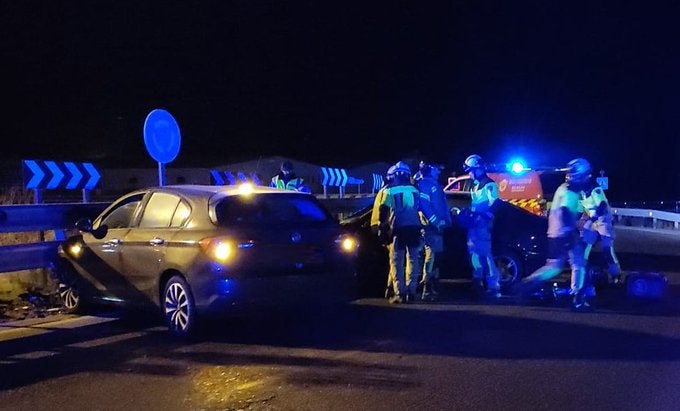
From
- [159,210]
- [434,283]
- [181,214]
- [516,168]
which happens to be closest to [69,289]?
[159,210]

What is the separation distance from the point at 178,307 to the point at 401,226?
295 cm

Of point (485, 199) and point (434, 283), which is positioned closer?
point (485, 199)

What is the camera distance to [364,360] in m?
6.47

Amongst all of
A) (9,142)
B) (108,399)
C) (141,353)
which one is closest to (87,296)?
(141,353)

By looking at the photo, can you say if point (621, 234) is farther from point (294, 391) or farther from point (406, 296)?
point (294, 391)

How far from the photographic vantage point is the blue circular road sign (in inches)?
421

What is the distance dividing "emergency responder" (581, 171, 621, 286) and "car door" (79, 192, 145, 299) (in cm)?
530

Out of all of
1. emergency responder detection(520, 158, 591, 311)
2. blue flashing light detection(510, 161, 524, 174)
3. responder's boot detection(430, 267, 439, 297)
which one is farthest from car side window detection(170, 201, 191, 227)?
blue flashing light detection(510, 161, 524, 174)

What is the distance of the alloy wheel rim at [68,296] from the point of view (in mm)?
8719

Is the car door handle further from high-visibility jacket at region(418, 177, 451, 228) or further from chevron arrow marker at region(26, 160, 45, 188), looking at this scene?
high-visibility jacket at region(418, 177, 451, 228)

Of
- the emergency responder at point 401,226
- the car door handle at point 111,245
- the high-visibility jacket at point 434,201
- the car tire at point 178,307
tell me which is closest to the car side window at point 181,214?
the car tire at point 178,307

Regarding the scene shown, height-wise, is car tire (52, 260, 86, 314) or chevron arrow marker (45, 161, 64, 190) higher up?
chevron arrow marker (45, 161, 64, 190)

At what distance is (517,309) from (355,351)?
8.95 feet

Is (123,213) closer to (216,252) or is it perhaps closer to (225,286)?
(216,252)
